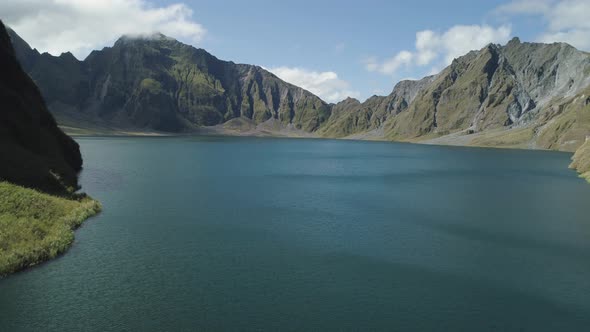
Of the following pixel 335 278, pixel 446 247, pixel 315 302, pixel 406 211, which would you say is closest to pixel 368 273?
pixel 335 278

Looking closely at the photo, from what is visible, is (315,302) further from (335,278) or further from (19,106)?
(19,106)

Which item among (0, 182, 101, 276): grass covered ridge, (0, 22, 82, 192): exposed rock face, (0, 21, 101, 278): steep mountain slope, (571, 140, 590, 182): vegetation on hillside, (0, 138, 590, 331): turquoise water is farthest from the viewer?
(571, 140, 590, 182): vegetation on hillside

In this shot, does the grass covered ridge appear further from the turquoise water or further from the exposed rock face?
the exposed rock face

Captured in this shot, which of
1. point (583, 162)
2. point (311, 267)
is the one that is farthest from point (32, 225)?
point (583, 162)

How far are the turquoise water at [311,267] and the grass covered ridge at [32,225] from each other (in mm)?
1714

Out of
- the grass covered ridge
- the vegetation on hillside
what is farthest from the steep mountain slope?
the vegetation on hillside

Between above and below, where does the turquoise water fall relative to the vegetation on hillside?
below

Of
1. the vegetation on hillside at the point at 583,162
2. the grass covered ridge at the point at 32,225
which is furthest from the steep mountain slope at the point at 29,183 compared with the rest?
the vegetation on hillside at the point at 583,162

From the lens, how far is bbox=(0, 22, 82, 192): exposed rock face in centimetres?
6103

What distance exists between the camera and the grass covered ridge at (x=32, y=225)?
40.6 m

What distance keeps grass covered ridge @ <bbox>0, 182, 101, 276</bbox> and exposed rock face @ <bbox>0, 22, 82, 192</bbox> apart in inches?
216

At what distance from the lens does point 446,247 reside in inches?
2071

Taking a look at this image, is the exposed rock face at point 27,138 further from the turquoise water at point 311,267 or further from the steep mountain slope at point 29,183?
the turquoise water at point 311,267

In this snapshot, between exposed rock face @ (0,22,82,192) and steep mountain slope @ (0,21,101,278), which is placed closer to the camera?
steep mountain slope @ (0,21,101,278)
